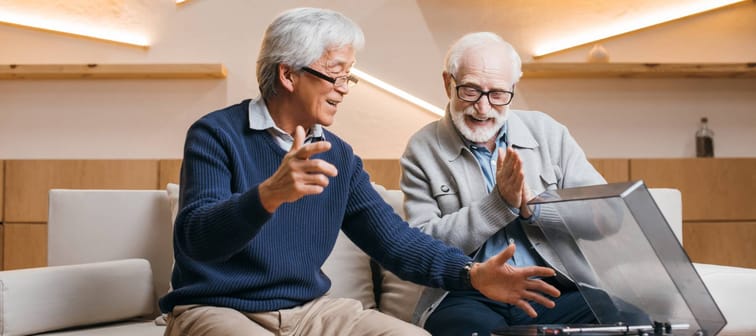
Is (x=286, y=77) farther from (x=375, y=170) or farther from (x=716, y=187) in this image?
(x=716, y=187)

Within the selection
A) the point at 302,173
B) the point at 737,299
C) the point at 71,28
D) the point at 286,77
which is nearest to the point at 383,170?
the point at 71,28

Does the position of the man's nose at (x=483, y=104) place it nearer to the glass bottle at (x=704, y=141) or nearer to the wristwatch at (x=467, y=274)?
the wristwatch at (x=467, y=274)

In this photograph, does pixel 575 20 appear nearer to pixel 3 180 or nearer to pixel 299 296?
pixel 3 180

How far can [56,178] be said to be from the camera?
4465 mm

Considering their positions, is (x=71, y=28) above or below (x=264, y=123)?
above

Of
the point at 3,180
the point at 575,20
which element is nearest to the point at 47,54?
Result: the point at 3,180

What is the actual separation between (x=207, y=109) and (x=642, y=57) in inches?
98.9

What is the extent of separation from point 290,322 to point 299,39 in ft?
2.02

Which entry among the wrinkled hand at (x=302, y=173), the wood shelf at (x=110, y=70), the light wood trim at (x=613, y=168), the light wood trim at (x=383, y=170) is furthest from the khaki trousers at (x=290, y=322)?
the wood shelf at (x=110, y=70)

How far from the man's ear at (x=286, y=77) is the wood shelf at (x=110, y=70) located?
112 inches

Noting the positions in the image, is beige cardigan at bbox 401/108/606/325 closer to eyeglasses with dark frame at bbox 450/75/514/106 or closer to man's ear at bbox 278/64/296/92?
eyeglasses with dark frame at bbox 450/75/514/106

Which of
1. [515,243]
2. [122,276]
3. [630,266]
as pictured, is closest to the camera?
[630,266]

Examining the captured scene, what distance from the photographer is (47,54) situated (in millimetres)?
4910

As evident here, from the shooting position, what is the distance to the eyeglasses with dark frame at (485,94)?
2.30m
